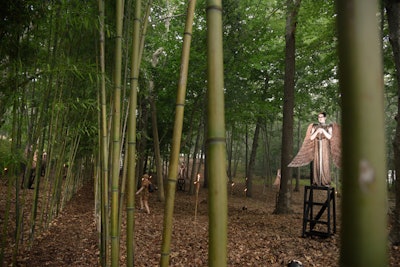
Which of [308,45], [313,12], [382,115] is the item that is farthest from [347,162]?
[308,45]

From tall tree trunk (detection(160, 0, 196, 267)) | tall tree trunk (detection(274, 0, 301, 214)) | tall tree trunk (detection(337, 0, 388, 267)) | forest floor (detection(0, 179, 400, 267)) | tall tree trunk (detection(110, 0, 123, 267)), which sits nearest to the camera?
tall tree trunk (detection(337, 0, 388, 267))

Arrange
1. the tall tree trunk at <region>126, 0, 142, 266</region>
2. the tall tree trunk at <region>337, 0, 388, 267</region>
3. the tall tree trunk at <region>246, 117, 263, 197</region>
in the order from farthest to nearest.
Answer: the tall tree trunk at <region>246, 117, 263, 197</region> < the tall tree trunk at <region>126, 0, 142, 266</region> < the tall tree trunk at <region>337, 0, 388, 267</region>

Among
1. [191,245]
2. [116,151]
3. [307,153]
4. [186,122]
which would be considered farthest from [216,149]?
[186,122]

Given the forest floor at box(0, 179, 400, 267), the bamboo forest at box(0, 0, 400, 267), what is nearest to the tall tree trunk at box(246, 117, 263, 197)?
the bamboo forest at box(0, 0, 400, 267)

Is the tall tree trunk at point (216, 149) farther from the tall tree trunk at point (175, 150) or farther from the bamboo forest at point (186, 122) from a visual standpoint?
the tall tree trunk at point (175, 150)

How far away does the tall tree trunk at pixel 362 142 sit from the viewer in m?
0.45

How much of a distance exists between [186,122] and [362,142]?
12489 millimetres

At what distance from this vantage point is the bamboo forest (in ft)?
1.52

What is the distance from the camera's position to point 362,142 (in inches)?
18.0

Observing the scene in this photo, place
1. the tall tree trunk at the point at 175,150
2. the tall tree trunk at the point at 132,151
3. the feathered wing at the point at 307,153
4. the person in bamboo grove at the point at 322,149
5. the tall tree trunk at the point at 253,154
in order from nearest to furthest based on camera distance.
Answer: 1. the tall tree trunk at the point at 175,150
2. the tall tree trunk at the point at 132,151
3. the person in bamboo grove at the point at 322,149
4. the feathered wing at the point at 307,153
5. the tall tree trunk at the point at 253,154

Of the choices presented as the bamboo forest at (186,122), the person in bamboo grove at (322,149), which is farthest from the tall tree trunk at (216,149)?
the person in bamboo grove at (322,149)

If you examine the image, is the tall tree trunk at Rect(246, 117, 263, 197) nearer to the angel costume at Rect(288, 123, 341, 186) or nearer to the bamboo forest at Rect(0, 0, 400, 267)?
the bamboo forest at Rect(0, 0, 400, 267)

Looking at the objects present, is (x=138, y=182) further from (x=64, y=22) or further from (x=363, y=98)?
(x=363, y=98)

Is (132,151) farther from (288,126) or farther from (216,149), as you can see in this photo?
(288,126)
